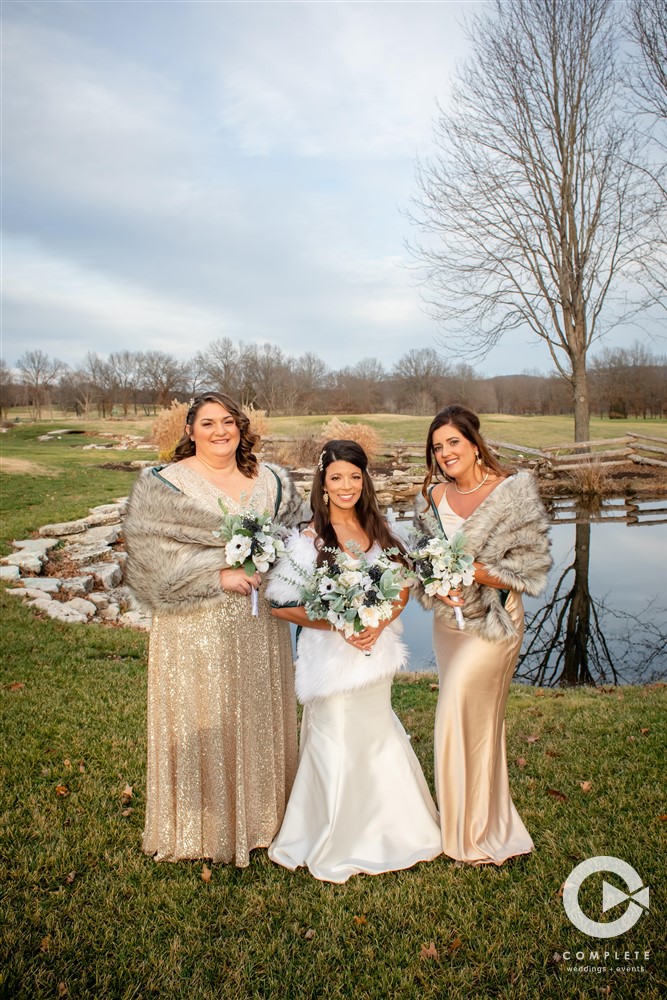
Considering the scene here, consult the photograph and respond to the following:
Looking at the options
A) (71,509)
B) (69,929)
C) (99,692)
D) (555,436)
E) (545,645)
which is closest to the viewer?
(69,929)

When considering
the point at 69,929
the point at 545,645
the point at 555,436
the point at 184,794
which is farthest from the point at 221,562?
the point at 555,436

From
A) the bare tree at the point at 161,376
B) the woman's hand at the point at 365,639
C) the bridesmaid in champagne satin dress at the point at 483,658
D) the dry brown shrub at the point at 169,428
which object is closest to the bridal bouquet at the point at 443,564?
the bridesmaid in champagne satin dress at the point at 483,658

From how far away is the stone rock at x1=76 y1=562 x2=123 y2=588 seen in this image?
10812 millimetres

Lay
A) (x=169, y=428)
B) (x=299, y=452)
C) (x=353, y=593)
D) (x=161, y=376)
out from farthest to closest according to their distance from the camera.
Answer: (x=161, y=376), (x=299, y=452), (x=169, y=428), (x=353, y=593)

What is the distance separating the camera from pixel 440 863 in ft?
12.6

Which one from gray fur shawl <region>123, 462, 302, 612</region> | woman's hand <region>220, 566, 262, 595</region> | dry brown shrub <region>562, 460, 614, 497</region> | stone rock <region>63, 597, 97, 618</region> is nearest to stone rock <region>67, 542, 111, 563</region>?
stone rock <region>63, 597, 97, 618</region>

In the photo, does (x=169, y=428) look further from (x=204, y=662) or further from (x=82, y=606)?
(x=204, y=662)

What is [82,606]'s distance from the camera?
370 inches

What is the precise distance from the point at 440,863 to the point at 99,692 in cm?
413

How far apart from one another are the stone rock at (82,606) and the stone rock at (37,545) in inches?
98.3

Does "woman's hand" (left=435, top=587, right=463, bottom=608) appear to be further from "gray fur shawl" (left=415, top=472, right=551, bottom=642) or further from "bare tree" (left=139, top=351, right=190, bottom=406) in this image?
"bare tree" (left=139, top=351, right=190, bottom=406)

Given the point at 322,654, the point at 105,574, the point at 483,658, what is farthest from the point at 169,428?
the point at 483,658

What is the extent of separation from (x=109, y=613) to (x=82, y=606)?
1.33 feet

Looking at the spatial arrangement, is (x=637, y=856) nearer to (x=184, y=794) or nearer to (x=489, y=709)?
(x=489, y=709)
